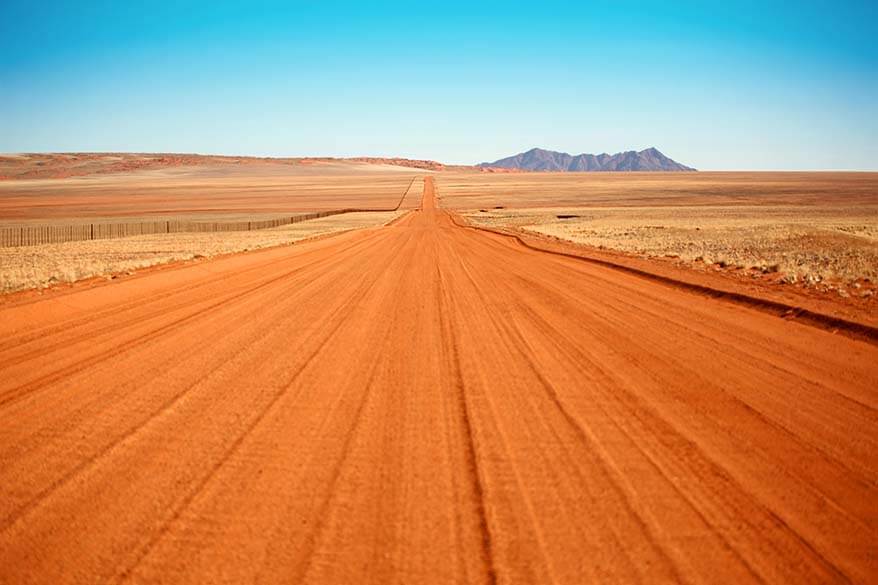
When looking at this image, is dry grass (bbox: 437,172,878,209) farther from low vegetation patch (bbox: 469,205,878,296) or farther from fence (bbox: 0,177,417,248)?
low vegetation patch (bbox: 469,205,878,296)

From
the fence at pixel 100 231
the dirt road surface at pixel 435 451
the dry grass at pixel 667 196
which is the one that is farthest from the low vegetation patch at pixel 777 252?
the dry grass at pixel 667 196

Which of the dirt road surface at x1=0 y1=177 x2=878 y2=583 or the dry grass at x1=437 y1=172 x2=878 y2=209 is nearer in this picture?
the dirt road surface at x1=0 y1=177 x2=878 y2=583

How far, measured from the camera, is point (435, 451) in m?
5.16

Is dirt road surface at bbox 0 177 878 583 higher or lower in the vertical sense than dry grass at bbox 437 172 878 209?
lower

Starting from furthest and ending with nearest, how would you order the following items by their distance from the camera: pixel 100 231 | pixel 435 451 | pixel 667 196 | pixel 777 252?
pixel 667 196 → pixel 100 231 → pixel 777 252 → pixel 435 451

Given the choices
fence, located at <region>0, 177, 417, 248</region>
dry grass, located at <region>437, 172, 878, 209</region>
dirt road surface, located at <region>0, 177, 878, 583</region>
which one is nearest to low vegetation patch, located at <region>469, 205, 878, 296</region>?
dirt road surface, located at <region>0, 177, 878, 583</region>

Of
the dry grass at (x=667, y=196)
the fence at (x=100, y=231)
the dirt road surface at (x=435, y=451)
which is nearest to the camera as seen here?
the dirt road surface at (x=435, y=451)

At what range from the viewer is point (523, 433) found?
218 inches

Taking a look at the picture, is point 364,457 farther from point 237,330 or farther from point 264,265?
point 264,265

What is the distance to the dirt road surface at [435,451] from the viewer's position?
3.71 meters

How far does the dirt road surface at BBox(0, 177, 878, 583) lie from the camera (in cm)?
371

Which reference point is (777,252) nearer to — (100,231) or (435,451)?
(435,451)

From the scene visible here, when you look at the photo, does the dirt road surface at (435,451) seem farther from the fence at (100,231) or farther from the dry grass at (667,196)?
the dry grass at (667,196)

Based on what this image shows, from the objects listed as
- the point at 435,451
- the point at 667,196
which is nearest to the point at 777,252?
the point at 435,451
